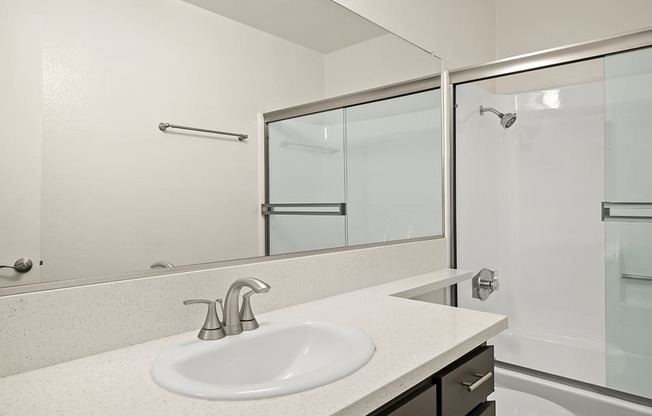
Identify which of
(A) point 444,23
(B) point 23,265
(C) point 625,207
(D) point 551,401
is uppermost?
(A) point 444,23

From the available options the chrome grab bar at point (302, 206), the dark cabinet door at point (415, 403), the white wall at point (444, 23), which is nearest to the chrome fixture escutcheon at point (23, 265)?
the chrome grab bar at point (302, 206)

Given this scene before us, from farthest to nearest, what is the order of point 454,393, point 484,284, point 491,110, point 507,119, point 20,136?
point 507,119
point 491,110
point 484,284
point 454,393
point 20,136

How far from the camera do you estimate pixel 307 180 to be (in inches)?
55.6

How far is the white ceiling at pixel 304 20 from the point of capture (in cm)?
117

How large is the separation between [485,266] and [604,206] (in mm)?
Result: 701

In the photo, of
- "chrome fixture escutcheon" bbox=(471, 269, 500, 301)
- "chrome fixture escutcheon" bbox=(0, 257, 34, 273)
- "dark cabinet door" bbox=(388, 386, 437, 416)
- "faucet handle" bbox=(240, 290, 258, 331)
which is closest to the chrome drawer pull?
"dark cabinet door" bbox=(388, 386, 437, 416)

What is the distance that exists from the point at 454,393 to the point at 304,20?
115 cm

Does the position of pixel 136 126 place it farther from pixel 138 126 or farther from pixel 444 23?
pixel 444 23

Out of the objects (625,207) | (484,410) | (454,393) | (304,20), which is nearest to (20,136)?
(304,20)

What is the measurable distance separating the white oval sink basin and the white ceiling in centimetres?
83

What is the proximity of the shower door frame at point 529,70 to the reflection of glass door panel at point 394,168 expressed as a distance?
0.09m

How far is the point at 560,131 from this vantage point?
2484 mm

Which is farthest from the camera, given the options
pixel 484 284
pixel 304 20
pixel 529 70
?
pixel 484 284

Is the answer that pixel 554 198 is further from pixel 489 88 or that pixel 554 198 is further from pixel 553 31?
pixel 553 31
